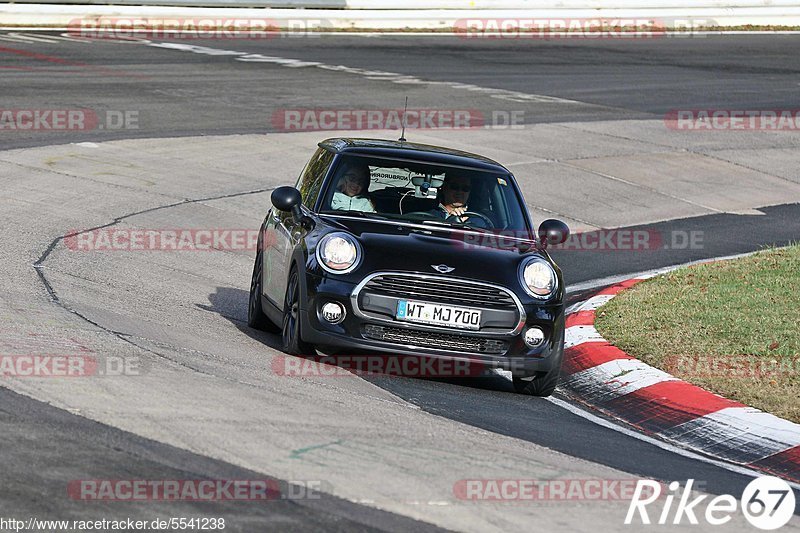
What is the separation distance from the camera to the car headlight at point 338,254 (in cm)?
870

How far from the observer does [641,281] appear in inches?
509

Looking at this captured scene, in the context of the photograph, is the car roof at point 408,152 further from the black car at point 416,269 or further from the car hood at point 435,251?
the car hood at point 435,251

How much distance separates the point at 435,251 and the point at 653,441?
1924 millimetres

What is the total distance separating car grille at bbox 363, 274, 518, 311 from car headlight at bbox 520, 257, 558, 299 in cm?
36

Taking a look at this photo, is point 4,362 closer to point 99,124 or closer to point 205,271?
point 205,271

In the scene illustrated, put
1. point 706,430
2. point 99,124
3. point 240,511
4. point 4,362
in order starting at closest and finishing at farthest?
point 240,511
point 4,362
point 706,430
point 99,124

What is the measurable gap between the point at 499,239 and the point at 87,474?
4406 mm

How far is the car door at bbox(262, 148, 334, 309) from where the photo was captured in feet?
31.1

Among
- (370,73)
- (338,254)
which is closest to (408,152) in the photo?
(338,254)

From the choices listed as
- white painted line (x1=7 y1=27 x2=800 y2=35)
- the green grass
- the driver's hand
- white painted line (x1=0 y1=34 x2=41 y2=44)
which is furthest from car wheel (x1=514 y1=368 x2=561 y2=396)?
white painted line (x1=7 y1=27 x2=800 y2=35)

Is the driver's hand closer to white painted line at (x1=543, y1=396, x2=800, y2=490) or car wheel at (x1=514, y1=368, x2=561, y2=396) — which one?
car wheel at (x1=514, y1=368, x2=561, y2=396)

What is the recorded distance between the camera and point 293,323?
29.6 ft

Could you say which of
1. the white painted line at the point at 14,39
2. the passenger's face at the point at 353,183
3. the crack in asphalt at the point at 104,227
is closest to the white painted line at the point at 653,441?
the passenger's face at the point at 353,183

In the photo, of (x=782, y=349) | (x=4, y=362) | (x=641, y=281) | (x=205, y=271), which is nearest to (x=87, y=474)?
(x=4, y=362)
